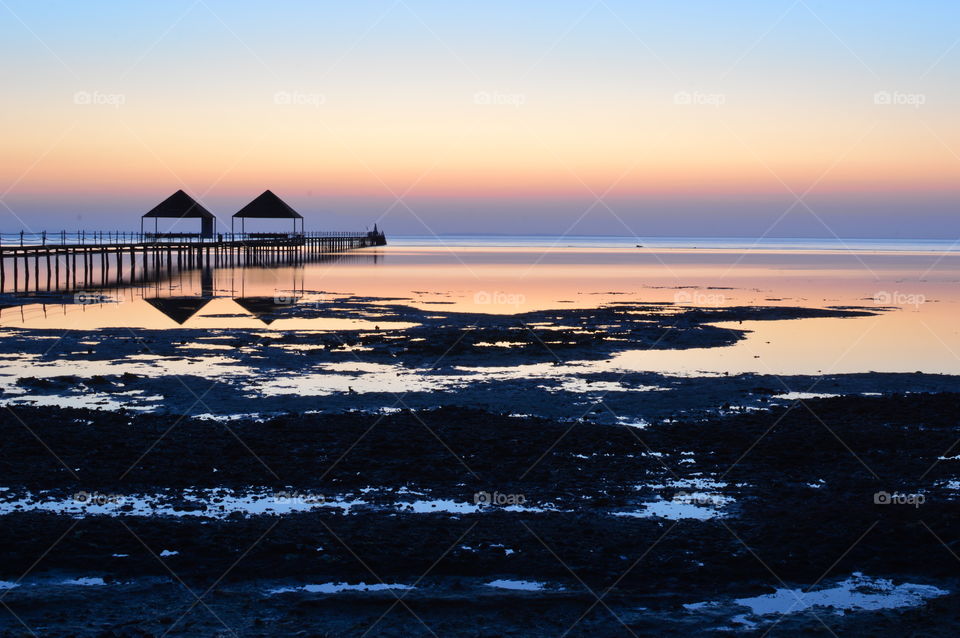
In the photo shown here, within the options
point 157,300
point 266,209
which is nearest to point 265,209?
point 266,209

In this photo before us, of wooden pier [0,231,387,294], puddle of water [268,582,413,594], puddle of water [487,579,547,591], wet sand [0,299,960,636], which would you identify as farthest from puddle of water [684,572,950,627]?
wooden pier [0,231,387,294]

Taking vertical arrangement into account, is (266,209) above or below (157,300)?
above

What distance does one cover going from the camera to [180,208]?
66.2m

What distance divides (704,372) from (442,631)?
1319 cm

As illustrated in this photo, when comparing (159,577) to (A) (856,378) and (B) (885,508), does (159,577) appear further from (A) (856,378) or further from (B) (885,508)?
(A) (856,378)

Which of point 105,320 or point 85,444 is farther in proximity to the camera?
point 105,320

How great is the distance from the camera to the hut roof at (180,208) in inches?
2584

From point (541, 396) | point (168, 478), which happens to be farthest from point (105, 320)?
point (168, 478)

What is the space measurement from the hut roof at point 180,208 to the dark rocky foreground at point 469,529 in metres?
55.9

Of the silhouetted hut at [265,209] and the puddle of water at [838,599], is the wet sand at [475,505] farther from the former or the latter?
the silhouetted hut at [265,209]

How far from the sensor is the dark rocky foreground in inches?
254

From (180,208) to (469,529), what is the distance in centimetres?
6284

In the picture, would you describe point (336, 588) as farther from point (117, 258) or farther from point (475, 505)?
point (117, 258)

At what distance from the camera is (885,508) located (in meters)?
8.89
